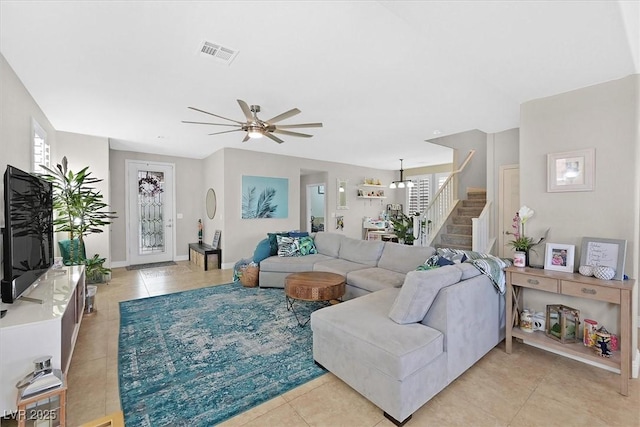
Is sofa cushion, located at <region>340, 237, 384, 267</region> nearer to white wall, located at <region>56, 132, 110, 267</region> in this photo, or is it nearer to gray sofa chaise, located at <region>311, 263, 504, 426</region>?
gray sofa chaise, located at <region>311, 263, 504, 426</region>

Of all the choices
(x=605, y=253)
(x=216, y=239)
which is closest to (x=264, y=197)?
(x=216, y=239)

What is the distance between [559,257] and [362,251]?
2.42 m

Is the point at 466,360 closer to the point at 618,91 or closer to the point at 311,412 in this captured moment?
the point at 311,412

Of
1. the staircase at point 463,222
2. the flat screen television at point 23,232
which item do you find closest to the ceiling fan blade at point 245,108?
the flat screen television at point 23,232

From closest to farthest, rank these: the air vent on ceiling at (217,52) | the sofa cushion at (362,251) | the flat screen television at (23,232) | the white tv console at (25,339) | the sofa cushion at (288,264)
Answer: the white tv console at (25,339) → the flat screen television at (23,232) → the air vent on ceiling at (217,52) → the sofa cushion at (362,251) → the sofa cushion at (288,264)

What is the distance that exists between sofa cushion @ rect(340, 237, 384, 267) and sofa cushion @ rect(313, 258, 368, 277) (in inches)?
4.1

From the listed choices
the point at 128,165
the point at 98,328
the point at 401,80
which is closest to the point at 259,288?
the point at 98,328

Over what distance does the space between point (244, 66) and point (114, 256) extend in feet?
18.8

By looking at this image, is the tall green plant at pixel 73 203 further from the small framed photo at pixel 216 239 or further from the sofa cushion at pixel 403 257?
the sofa cushion at pixel 403 257

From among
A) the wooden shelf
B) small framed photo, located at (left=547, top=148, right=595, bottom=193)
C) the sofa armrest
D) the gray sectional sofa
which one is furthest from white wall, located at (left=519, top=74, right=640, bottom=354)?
the gray sectional sofa

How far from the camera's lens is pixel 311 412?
1854mm

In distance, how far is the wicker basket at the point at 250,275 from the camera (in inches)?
181

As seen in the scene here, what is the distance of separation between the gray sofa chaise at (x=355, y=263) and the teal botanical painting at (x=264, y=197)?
175 cm

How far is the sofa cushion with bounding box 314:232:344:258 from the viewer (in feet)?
16.1
